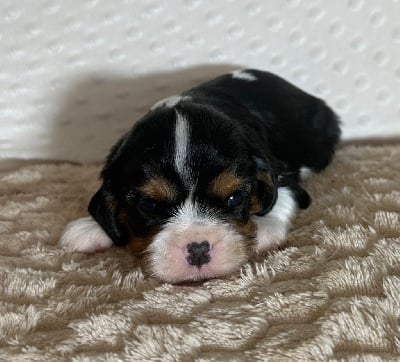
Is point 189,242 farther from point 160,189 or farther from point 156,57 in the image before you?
point 156,57

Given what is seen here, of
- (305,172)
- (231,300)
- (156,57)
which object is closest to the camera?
(231,300)

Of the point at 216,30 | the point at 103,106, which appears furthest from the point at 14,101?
the point at 216,30

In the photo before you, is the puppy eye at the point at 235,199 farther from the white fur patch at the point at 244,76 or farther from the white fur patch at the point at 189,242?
the white fur patch at the point at 244,76

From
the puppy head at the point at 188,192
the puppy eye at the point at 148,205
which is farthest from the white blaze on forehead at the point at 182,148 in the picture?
the puppy eye at the point at 148,205

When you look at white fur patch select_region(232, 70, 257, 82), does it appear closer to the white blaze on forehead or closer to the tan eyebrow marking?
the white blaze on forehead

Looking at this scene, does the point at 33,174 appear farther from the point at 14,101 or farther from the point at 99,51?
the point at 99,51

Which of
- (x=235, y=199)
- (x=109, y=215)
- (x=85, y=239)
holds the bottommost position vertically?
(x=85, y=239)

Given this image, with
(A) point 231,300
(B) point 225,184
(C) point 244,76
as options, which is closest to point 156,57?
(C) point 244,76
